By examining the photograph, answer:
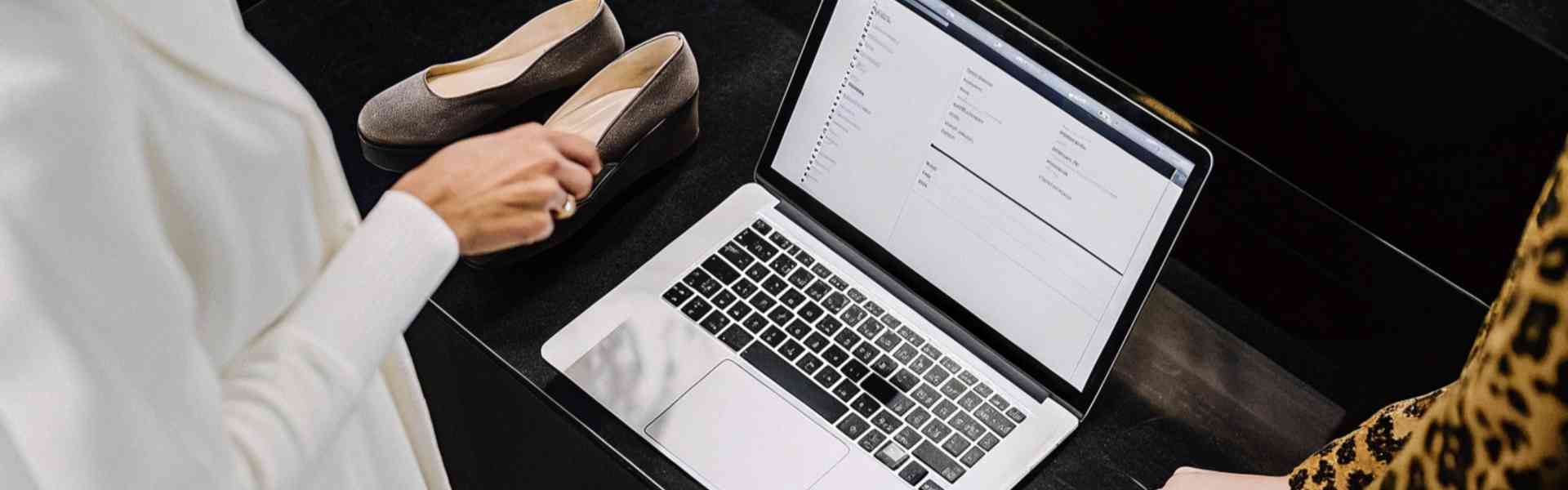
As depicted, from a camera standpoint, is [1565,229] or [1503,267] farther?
[1503,267]

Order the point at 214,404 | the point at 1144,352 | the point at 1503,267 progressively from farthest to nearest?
1. the point at 1144,352
2. the point at 1503,267
3. the point at 214,404

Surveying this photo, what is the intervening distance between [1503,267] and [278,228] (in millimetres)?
748

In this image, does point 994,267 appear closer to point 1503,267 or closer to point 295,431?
point 1503,267

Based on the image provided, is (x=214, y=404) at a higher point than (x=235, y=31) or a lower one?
lower

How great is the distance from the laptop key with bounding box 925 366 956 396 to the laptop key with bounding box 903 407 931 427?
2cm

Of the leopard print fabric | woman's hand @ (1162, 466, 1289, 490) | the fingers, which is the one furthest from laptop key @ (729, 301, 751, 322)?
the leopard print fabric

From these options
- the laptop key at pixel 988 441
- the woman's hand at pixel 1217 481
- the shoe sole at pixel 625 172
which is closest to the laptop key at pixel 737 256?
the shoe sole at pixel 625 172

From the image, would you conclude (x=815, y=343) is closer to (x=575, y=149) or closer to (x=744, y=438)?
(x=744, y=438)

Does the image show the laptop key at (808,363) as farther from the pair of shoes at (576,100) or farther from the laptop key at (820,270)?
the pair of shoes at (576,100)

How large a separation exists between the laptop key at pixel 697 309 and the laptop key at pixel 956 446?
0.20 metres

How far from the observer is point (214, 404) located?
67cm

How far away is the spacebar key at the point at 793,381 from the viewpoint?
1.08m

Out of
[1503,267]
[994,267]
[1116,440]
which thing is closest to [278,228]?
[994,267]

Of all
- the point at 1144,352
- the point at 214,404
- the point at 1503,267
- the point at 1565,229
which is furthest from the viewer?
the point at 1144,352
